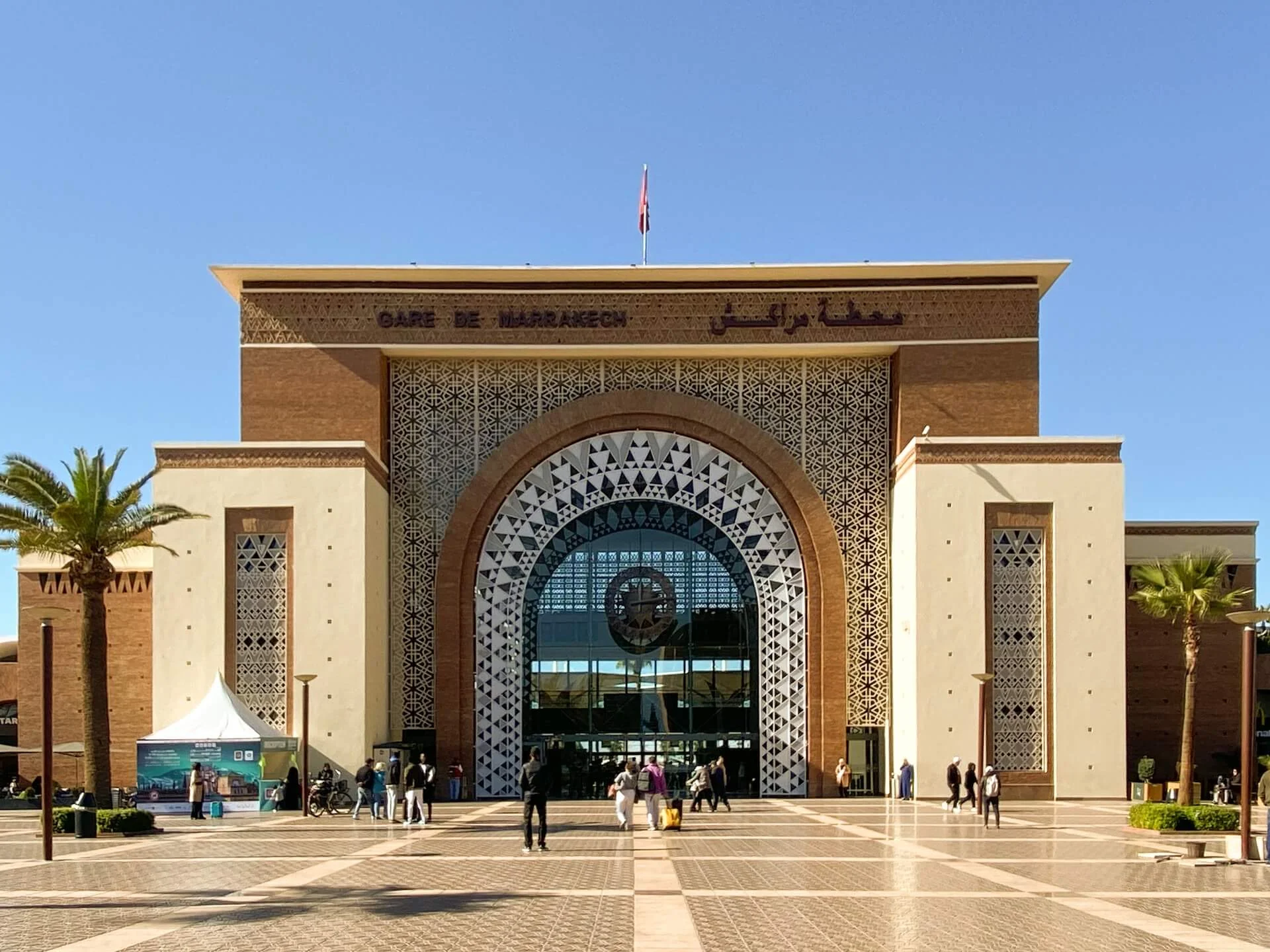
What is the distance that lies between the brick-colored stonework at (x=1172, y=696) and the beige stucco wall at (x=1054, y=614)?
2899 mm

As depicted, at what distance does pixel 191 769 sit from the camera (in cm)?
2773

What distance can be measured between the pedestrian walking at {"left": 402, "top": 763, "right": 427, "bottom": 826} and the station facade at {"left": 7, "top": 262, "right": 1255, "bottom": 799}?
658 cm

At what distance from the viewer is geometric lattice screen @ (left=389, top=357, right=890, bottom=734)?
34.6 m

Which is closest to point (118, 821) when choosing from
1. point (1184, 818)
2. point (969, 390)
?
point (1184, 818)

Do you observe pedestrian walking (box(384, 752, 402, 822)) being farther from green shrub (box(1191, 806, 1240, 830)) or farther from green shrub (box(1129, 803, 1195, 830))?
green shrub (box(1191, 806, 1240, 830))

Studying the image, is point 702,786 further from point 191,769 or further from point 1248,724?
point 1248,724

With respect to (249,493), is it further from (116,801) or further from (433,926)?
(433,926)

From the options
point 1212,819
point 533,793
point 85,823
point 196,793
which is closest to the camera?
point 533,793

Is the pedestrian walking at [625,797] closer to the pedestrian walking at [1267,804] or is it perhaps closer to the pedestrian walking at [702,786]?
the pedestrian walking at [702,786]

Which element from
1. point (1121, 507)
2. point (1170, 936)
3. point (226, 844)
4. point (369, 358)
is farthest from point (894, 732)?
point (1170, 936)

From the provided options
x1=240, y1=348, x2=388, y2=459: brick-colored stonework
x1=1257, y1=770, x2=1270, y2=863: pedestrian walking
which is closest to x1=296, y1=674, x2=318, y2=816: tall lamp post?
x1=240, y1=348, x2=388, y2=459: brick-colored stonework

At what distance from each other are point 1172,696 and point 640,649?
470 inches

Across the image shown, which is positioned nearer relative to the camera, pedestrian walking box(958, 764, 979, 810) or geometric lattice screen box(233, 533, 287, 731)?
pedestrian walking box(958, 764, 979, 810)

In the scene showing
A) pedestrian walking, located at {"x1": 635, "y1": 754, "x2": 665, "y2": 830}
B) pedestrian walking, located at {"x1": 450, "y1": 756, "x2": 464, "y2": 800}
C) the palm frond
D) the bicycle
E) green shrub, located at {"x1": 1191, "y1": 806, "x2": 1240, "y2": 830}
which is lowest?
pedestrian walking, located at {"x1": 450, "y1": 756, "x2": 464, "y2": 800}
